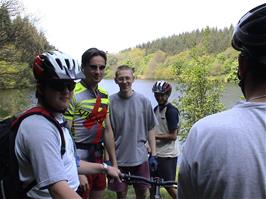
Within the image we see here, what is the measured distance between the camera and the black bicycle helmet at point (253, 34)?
132 centimetres

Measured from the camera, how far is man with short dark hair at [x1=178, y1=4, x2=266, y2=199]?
128 cm

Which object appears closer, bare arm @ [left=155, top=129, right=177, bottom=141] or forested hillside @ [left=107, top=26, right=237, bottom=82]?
bare arm @ [left=155, top=129, right=177, bottom=141]

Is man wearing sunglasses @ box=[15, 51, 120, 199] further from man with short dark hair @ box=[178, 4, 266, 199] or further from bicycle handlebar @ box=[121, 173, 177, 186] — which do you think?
man with short dark hair @ box=[178, 4, 266, 199]

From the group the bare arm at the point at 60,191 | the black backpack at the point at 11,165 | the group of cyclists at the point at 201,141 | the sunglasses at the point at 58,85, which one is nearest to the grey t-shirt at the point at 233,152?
the group of cyclists at the point at 201,141

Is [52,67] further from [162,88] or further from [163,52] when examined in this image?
[163,52]

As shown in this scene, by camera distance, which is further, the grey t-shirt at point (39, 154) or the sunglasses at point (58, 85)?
the sunglasses at point (58, 85)

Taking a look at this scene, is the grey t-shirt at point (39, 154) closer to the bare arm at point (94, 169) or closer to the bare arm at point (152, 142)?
the bare arm at point (94, 169)

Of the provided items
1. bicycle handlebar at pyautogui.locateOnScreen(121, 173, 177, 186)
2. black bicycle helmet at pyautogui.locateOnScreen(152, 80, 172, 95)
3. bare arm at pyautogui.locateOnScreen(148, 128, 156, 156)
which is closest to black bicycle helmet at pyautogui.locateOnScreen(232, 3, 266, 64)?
bicycle handlebar at pyautogui.locateOnScreen(121, 173, 177, 186)

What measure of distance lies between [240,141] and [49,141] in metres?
1.05

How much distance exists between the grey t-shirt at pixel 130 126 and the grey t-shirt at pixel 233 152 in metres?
3.46

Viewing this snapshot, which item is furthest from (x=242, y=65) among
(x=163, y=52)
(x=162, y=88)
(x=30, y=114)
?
(x=163, y=52)

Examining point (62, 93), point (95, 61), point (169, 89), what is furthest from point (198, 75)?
point (62, 93)

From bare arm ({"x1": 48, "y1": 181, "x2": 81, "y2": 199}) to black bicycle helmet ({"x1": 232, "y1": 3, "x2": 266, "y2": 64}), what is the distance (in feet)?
3.81

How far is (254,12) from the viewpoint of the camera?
1.38 metres
